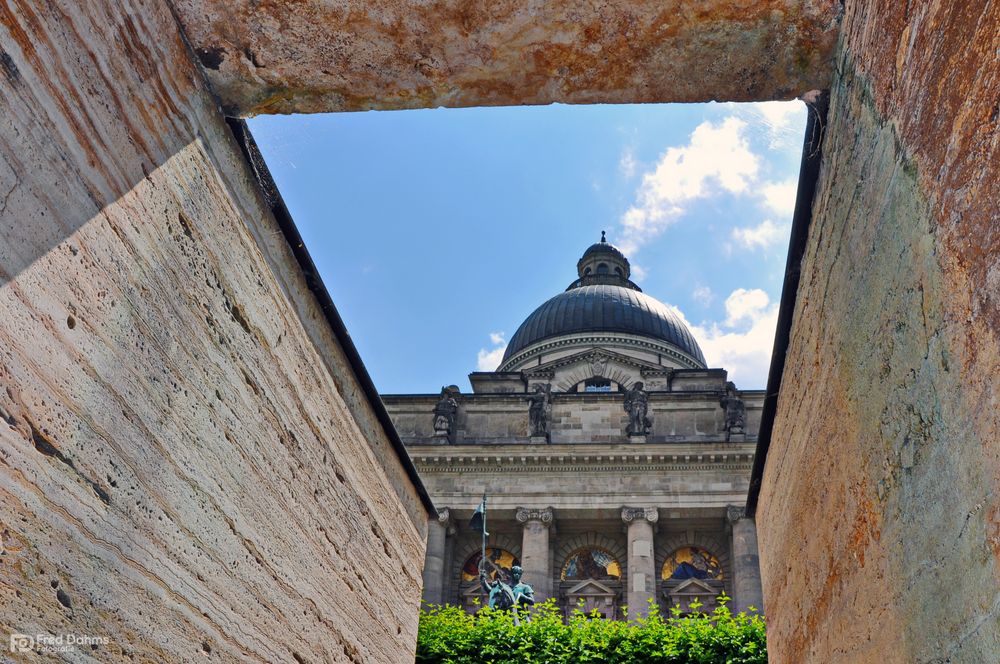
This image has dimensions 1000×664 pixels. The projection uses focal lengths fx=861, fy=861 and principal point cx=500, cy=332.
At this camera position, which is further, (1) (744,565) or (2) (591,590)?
(2) (591,590)

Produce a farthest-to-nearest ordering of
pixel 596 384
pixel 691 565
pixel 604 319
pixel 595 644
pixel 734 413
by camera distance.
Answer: pixel 604 319 < pixel 596 384 < pixel 734 413 < pixel 691 565 < pixel 595 644

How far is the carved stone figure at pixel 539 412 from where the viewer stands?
2879cm

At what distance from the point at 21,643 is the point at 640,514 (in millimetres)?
25587

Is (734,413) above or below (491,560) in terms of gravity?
above

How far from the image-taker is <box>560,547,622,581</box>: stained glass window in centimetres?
2822

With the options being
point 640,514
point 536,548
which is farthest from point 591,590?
point 640,514

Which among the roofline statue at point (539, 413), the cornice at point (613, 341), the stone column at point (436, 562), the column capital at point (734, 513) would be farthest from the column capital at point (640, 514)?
the cornice at point (613, 341)

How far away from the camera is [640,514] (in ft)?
89.2

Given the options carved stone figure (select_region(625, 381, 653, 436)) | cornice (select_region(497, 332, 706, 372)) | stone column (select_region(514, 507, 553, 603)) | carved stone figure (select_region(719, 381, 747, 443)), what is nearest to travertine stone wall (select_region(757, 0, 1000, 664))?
stone column (select_region(514, 507, 553, 603))

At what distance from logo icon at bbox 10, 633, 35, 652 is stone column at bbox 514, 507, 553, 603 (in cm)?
2442

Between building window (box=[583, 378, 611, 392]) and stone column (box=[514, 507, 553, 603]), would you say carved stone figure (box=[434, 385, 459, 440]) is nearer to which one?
stone column (box=[514, 507, 553, 603])

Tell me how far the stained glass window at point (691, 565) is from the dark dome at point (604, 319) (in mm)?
14100

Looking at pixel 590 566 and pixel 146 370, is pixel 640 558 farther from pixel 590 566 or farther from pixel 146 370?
pixel 146 370

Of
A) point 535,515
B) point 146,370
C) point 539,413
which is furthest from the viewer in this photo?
point 539,413
